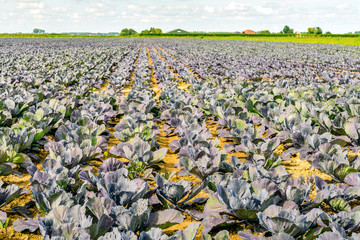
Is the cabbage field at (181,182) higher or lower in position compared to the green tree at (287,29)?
lower

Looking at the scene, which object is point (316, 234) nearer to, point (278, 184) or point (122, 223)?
point (278, 184)

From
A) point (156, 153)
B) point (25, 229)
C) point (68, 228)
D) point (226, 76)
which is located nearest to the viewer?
point (68, 228)

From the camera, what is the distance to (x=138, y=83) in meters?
10.2

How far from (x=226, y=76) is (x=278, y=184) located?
32.9 ft

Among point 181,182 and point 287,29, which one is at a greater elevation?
point 287,29

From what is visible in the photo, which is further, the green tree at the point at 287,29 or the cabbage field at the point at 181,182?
the green tree at the point at 287,29

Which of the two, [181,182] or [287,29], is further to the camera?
[287,29]

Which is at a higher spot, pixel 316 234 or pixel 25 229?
pixel 316 234

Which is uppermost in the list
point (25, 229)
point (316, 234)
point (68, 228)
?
point (68, 228)

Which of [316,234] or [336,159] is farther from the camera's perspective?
[336,159]

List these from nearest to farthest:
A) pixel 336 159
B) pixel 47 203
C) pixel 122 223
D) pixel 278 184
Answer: pixel 122 223 → pixel 47 203 → pixel 278 184 → pixel 336 159

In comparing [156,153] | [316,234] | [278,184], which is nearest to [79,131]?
[156,153]

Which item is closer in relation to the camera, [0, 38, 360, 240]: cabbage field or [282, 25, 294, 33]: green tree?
[0, 38, 360, 240]: cabbage field

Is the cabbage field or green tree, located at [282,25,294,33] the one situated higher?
green tree, located at [282,25,294,33]
